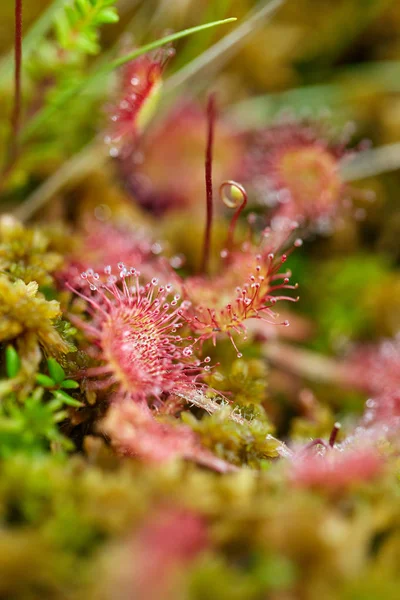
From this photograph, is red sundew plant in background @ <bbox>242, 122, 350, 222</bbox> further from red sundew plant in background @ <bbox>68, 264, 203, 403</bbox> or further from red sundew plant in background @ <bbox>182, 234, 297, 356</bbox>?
red sundew plant in background @ <bbox>68, 264, 203, 403</bbox>

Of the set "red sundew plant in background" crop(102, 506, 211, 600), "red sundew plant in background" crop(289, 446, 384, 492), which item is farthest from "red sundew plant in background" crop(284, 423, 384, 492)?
"red sundew plant in background" crop(102, 506, 211, 600)

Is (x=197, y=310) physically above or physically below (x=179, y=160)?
below

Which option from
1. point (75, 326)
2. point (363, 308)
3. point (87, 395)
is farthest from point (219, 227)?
point (87, 395)

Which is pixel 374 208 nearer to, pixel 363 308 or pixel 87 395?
pixel 363 308

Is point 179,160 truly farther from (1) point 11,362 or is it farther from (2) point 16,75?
(1) point 11,362

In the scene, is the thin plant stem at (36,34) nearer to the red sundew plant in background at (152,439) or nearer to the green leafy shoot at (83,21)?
the green leafy shoot at (83,21)

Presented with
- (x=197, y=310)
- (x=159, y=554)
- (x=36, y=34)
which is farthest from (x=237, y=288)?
(x=36, y=34)

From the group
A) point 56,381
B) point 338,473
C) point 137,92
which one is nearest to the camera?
point 338,473

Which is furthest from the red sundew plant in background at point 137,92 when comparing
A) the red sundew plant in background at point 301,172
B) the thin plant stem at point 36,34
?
the red sundew plant in background at point 301,172
